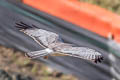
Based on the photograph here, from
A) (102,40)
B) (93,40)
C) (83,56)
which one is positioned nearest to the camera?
(83,56)

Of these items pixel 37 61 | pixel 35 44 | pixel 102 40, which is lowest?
pixel 37 61

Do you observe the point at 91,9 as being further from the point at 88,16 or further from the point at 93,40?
the point at 93,40

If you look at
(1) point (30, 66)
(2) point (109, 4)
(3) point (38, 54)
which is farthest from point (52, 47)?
(2) point (109, 4)

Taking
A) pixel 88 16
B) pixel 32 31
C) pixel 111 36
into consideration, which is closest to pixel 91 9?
pixel 88 16

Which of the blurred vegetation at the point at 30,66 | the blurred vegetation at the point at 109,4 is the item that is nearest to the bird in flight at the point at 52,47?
the blurred vegetation at the point at 30,66

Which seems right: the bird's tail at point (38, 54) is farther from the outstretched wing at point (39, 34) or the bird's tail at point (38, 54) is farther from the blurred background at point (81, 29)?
the blurred background at point (81, 29)

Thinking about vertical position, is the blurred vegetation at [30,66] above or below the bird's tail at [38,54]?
below
